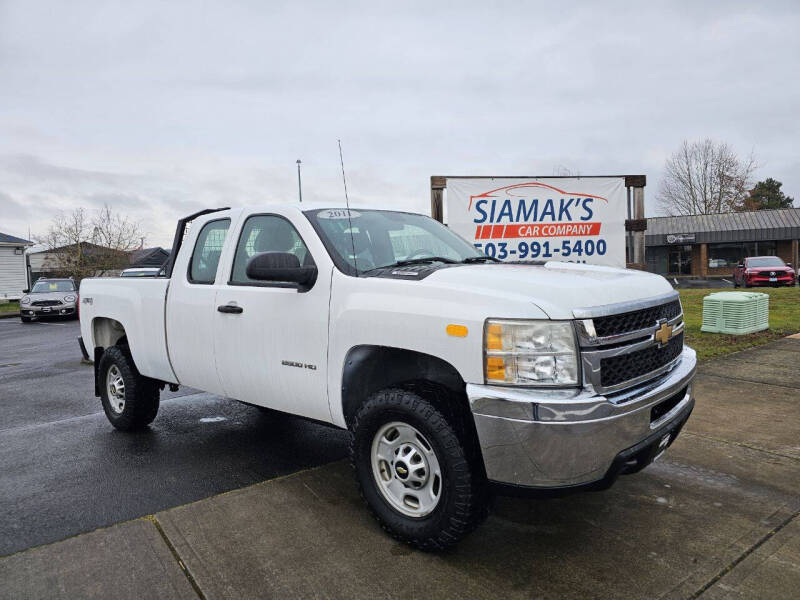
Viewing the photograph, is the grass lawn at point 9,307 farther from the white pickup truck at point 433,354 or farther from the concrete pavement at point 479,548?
the concrete pavement at point 479,548

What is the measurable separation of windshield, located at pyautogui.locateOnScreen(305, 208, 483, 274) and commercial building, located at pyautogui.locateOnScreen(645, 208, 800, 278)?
4628 centimetres

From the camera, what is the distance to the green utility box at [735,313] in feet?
30.9

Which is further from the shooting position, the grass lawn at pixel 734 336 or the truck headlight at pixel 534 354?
the grass lawn at pixel 734 336

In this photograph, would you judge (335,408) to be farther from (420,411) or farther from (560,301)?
(560,301)

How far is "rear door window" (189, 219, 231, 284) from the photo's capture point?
4.46m

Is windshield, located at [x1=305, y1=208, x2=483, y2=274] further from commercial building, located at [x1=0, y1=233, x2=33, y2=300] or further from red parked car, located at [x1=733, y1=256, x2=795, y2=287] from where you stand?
commercial building, located at [x1=0, y1=233, x2=33, y2=300]

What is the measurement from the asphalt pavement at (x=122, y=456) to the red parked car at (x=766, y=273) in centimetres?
2550

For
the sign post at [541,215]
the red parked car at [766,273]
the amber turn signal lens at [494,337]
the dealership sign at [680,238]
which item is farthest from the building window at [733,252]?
the amber turn signal lens at [494,337]

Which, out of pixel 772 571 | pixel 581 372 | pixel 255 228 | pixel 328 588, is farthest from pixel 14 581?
pixel 772 571

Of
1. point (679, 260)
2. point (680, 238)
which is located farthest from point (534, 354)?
point (679, 260)

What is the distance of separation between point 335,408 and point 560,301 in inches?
58.2

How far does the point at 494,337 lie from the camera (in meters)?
2.74

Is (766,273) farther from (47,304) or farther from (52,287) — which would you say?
(52,287)

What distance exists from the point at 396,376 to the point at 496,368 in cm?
77
